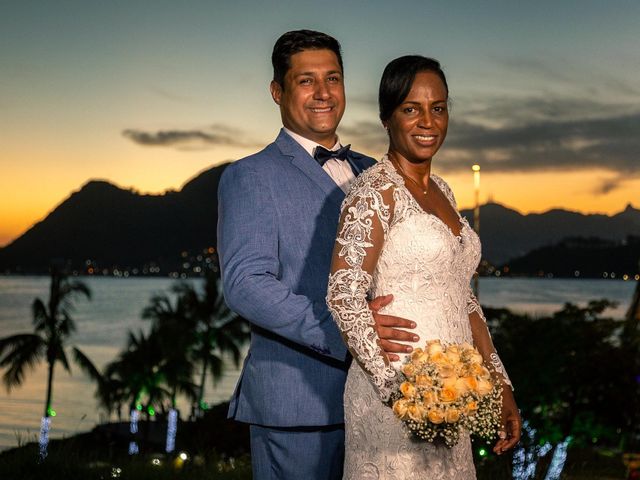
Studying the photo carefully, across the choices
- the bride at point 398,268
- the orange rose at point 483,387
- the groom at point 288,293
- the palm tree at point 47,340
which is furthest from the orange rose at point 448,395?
the palm tree at point 47,340

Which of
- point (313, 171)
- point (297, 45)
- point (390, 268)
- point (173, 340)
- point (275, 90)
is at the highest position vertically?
point (297, 45)

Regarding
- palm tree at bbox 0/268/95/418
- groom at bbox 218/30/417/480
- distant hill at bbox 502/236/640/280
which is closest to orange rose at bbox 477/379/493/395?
groom at bbox 218/30/417/480

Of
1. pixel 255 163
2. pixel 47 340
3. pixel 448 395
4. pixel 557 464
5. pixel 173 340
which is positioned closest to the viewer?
pixel 448 395

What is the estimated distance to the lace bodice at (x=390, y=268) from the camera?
3508mm

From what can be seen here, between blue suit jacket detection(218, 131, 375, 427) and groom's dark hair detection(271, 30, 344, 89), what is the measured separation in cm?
48

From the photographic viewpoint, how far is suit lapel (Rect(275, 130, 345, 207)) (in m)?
4.25

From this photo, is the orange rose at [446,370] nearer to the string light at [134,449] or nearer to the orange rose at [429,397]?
the orange rose at [429,397]

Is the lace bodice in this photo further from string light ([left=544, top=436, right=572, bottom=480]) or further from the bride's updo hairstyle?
string light ([left=544, top=436, right=572, bottom=480])

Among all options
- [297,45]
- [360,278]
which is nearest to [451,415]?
[360,278]

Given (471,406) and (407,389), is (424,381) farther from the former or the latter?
(471,406)

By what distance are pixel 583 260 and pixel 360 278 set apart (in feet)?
587

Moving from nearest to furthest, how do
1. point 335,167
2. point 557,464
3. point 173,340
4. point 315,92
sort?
1. point 315,92
2. point 335,167
3. point 557,464
4. point 173,340

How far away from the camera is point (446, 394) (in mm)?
3279

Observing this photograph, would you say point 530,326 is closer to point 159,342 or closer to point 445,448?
point 445,448
